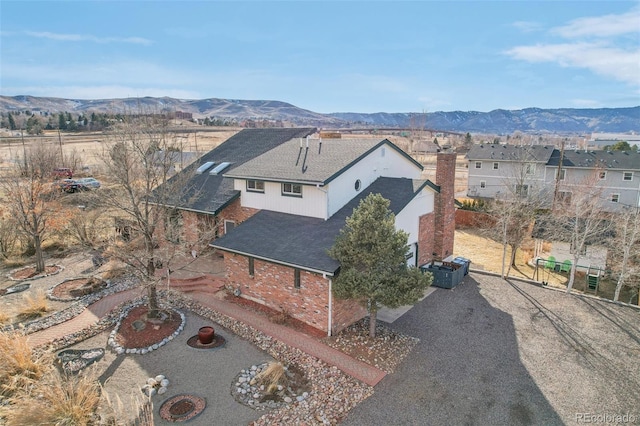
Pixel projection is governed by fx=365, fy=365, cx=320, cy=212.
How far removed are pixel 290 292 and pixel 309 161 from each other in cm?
639

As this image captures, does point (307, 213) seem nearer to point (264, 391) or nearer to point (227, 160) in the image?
point (264, 391)

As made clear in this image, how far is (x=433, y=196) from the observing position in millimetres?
18156

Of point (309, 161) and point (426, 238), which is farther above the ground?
point (309, 161)

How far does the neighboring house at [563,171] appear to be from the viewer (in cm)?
3578

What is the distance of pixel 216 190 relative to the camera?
791 inches

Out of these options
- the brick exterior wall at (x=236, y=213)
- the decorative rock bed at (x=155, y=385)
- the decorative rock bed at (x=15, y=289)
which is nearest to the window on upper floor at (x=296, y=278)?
the decorative rock bed at (x=155, y=385)

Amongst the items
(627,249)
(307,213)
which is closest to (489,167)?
(627,249)

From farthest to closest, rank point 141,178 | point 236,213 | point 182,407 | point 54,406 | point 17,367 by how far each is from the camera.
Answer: point 236,213
point 141,178
point 17,367
point 182,407
point 54,406

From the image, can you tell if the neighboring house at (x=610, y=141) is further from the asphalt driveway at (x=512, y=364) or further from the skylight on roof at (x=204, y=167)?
the skylight on roof at (x=204, y=167)

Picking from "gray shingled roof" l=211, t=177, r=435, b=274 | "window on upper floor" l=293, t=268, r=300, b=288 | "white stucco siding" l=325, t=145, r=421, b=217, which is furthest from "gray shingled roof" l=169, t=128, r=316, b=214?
"window on upper floor" l=293, t=268, r=300, b=288

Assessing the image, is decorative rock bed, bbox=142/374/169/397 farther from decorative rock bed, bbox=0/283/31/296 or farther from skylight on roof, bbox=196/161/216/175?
skylight on roof, bbox=196/161/216/175

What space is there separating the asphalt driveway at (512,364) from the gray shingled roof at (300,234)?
4.05 m

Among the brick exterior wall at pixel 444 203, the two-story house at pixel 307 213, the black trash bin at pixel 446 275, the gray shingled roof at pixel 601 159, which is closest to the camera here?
the two-story house at pixel 307 213

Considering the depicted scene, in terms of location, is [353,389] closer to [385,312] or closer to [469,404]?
[469,404]
